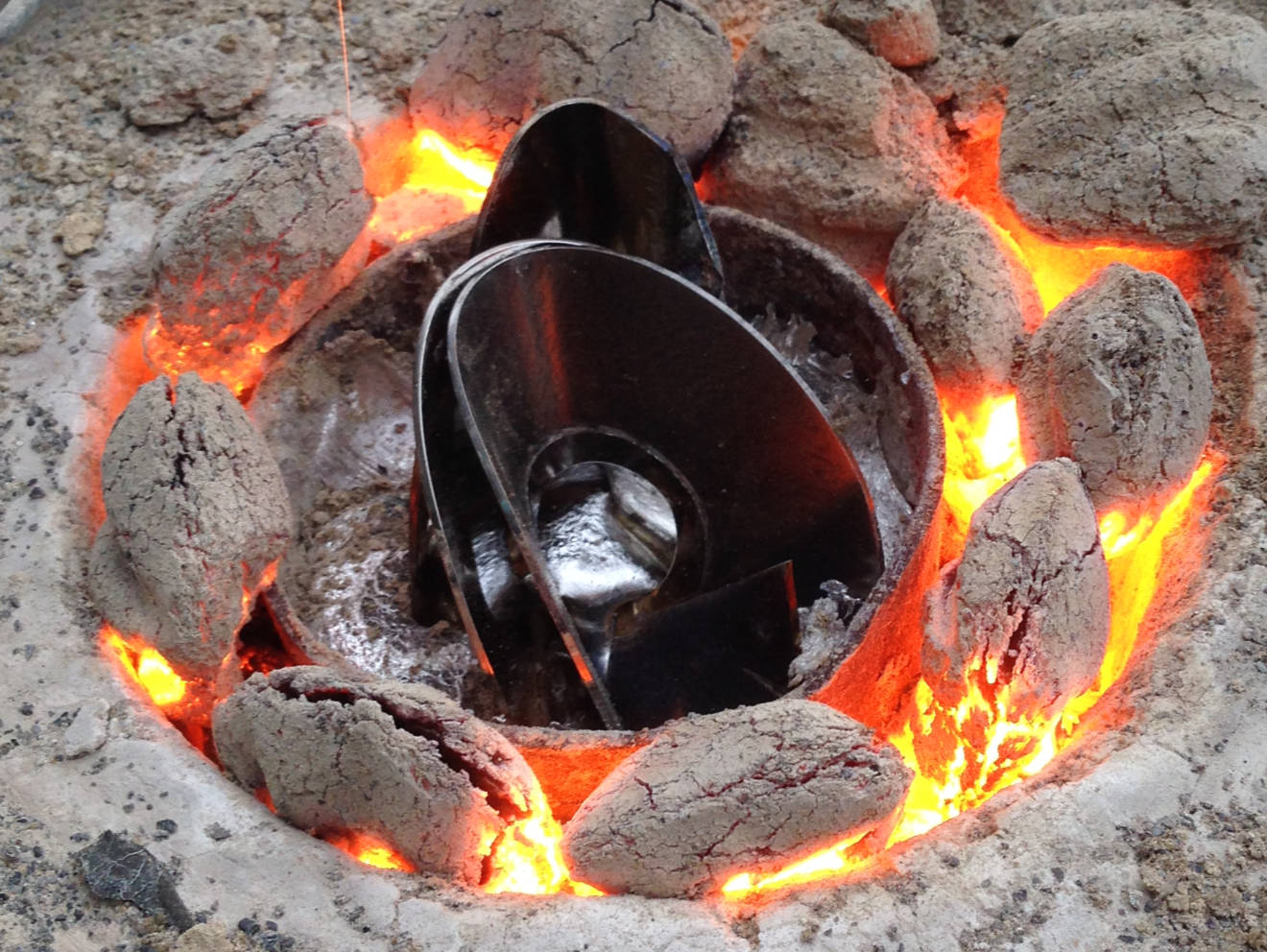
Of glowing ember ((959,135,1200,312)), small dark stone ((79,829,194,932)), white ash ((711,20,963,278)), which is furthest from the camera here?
white ash ((711,20,963,278))

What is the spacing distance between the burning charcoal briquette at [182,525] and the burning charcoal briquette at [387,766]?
0.17 m

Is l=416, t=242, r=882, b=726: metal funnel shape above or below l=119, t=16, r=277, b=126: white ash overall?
below

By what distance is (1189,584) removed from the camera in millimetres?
1457

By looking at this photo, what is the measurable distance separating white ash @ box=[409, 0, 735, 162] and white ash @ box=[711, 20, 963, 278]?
62 mm

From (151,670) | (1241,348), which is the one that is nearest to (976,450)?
(1241,348)

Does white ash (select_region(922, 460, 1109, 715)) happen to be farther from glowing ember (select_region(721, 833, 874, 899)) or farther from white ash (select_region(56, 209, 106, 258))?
white ash (select_region(56, 209, 106, 258))

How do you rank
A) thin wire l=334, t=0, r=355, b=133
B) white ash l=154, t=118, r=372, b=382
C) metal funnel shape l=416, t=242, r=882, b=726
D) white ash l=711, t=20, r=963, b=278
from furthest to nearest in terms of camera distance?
thin wire l=334, t=0, r=355, b=133 < white ash l=711, t=20, r=963, b=278 < white ash l=154, t=118, r=372, b=382 < metal funnel shape l=416, t=242, r=882, b=726

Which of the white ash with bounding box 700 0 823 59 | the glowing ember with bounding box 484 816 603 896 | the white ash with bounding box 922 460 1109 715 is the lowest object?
the glowing ember with bounding box 484 816 603 896

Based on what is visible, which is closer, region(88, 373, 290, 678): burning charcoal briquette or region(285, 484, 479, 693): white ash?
region(88, 373, 290, 678): burning charcoal briquette

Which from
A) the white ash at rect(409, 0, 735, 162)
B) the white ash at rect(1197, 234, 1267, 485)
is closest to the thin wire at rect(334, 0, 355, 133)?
the white ash at rect(409, 0, 735, 162)

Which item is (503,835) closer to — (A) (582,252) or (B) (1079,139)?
(A) (582,252)

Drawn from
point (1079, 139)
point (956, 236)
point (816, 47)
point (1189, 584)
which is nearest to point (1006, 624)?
point (1189, 584)

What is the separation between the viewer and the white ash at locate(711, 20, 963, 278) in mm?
1889

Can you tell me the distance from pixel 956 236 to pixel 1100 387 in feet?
1.16
